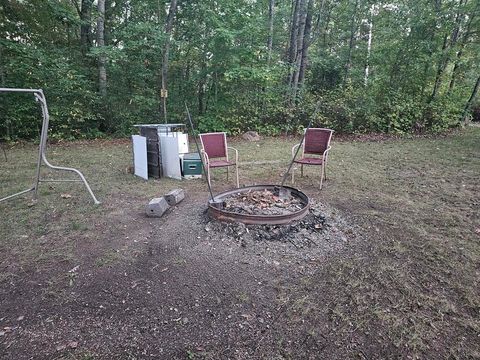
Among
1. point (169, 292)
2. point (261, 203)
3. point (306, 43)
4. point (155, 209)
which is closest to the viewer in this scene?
point (169, 292)

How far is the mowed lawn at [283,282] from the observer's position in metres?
1.60

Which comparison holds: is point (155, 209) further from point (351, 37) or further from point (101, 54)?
point (351, 37)

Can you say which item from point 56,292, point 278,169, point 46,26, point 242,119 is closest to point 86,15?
point 46,26

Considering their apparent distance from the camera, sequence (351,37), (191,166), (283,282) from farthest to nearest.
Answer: (351,37), (191,166), (283,282)

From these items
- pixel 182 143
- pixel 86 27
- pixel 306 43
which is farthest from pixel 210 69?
pixel 182 143

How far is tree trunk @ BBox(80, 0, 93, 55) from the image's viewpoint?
326 inches

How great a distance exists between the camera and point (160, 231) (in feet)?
9.37

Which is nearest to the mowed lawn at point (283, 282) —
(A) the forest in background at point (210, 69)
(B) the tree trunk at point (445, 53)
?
(A) the forest in background at point (210, 69)

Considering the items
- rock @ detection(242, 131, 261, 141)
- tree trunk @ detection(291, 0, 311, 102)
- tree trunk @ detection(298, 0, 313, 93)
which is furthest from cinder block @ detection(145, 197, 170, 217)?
tree trunk @ detection(298, 0, 313, 93)

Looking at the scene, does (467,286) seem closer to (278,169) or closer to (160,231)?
(160,231)

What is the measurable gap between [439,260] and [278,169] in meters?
3.23

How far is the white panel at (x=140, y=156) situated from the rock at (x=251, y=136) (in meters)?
4.39

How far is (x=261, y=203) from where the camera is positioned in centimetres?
295

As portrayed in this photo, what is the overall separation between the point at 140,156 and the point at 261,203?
2.56 m
